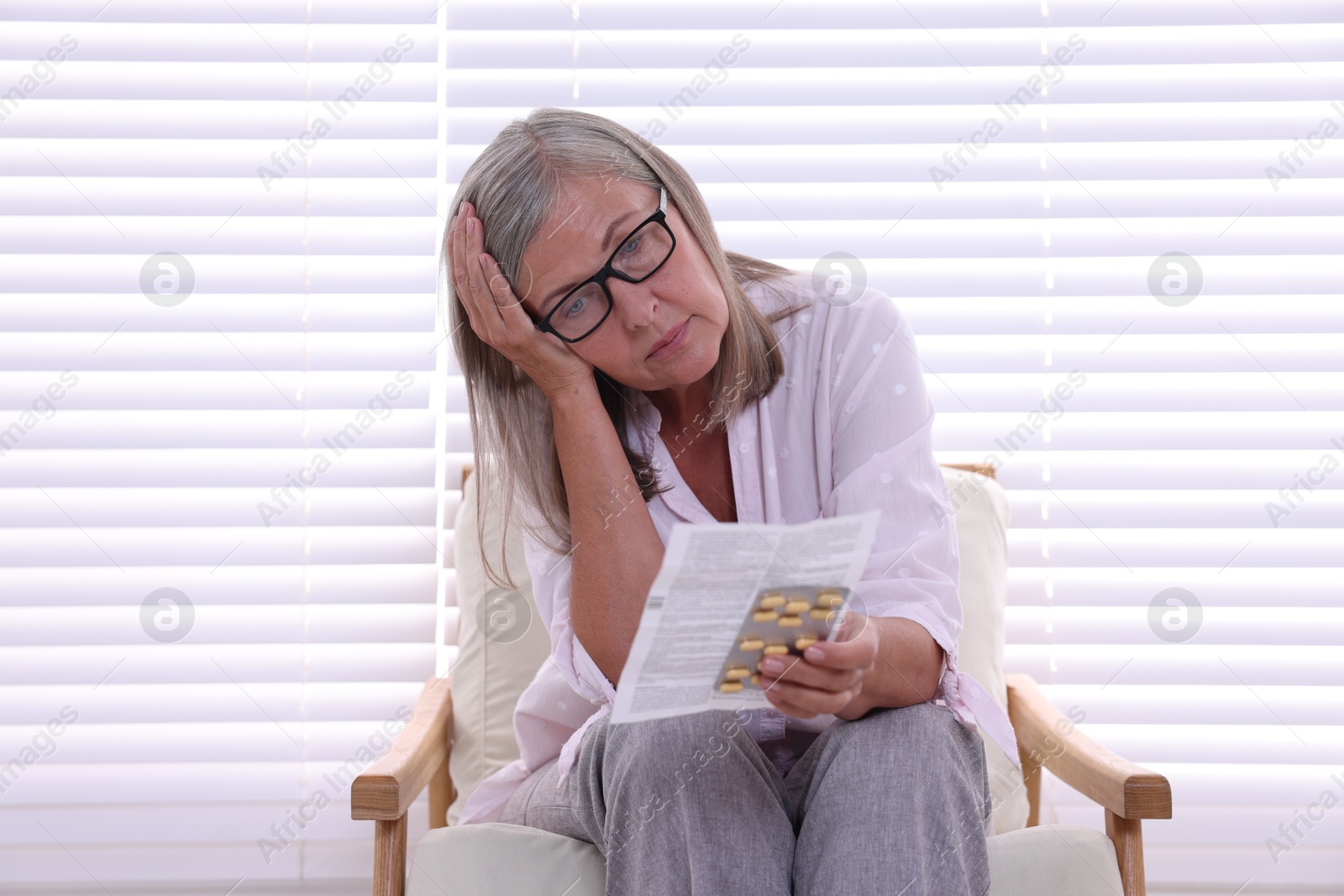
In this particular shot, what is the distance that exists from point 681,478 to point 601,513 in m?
0.14

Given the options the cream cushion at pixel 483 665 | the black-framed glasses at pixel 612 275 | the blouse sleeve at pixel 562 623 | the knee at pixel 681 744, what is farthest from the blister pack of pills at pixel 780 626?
the cream cushion at pixel 483 665

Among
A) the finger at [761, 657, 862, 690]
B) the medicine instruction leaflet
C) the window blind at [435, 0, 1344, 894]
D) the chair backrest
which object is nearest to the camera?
the medicine instruction leaflet

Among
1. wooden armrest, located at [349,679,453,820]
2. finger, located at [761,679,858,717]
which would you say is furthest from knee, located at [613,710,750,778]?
wooden armrest, located at [349,679,453,820]

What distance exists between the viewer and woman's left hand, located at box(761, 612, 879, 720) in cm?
82

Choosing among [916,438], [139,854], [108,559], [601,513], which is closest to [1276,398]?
[916,438]

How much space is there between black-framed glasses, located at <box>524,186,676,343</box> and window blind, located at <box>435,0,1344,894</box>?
0.59 m

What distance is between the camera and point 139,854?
1.67m

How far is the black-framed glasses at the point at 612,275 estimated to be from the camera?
3.39ft

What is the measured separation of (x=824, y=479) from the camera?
1.17 metres

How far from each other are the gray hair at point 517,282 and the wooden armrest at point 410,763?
29cm

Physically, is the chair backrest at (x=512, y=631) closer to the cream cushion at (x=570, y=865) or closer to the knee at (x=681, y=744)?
the cream cushion at (x=570, y=865)

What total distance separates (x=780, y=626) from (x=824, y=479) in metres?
0.38

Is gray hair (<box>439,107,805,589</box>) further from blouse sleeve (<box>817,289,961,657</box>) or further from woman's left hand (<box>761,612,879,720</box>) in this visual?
woman's left hand (<box>761,612,879,720</box>)

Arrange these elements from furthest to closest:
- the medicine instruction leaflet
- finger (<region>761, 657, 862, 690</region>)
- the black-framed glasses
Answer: the black-framed glasses
finger (<region>761, 657, 862, 690</region>)
the medicine instruction leaflet
